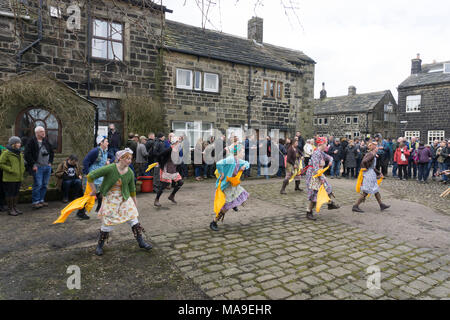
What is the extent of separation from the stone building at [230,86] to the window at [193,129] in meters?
0.05

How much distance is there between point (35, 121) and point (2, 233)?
553cm

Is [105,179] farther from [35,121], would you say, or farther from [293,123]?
[293,123]

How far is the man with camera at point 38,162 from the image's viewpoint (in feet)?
25.2

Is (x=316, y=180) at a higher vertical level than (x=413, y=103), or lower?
lower

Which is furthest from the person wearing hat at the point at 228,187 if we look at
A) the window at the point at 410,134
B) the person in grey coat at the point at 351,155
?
the window at the point at 410,134

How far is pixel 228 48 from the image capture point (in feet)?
60.3

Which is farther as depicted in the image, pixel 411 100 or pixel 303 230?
pixel 411 100

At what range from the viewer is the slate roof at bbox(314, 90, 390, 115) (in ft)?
129

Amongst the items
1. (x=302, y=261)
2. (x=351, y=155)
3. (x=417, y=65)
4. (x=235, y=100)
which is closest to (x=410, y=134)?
(x=417, y=65)

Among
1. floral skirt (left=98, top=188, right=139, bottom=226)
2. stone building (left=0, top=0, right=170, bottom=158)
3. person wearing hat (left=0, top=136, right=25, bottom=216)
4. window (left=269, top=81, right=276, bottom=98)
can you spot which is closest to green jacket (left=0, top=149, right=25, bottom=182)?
person wearing hat (left=0, top=136, right=25, bottom=216)

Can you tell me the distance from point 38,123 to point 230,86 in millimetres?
10345

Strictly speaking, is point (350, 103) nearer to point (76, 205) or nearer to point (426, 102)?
point (426, 102)

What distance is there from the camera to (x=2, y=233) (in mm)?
5750
